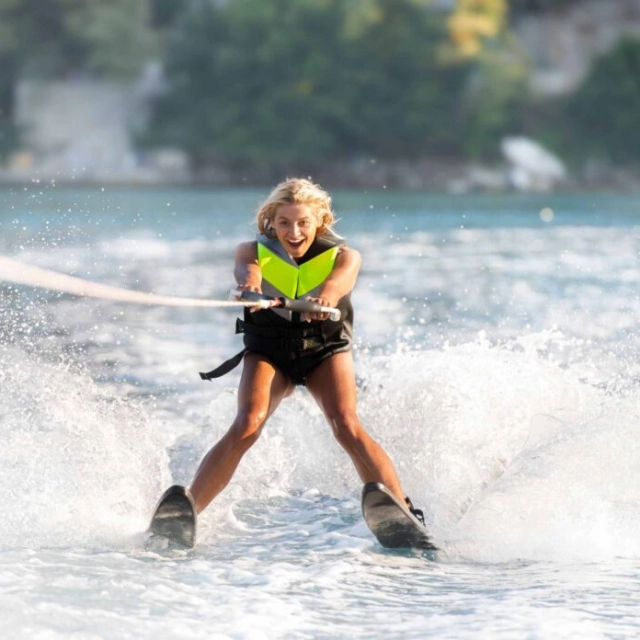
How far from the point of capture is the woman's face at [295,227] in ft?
16.7

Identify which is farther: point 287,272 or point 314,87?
point 314,87

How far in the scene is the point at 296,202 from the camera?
5090 millimetres

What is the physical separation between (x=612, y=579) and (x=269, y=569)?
114 centimetres

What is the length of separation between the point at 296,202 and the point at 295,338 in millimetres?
516

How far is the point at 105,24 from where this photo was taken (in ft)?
273

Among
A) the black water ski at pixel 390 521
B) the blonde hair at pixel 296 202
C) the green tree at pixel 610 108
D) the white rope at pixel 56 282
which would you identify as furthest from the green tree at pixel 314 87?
the white rope at pixel 56 282

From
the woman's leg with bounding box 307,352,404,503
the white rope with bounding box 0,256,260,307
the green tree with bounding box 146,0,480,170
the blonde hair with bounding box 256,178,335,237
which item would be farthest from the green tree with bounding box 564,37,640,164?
the white rope with bounding box 0,256,260,307

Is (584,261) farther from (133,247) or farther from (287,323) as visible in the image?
(287,323)

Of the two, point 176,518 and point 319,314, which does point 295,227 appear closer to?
point 319,314

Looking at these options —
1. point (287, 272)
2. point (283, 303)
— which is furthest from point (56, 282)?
point (287, 272)

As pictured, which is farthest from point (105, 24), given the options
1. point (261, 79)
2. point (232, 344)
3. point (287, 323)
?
point (287, 323)

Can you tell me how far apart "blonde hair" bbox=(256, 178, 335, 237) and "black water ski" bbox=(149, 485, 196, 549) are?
3.59ft

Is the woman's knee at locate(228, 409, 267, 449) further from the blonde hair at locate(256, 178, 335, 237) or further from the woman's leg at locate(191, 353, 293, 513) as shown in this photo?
the blonde hair at locate(256, 178, 335, 237)

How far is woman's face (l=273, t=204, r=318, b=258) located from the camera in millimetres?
5078
